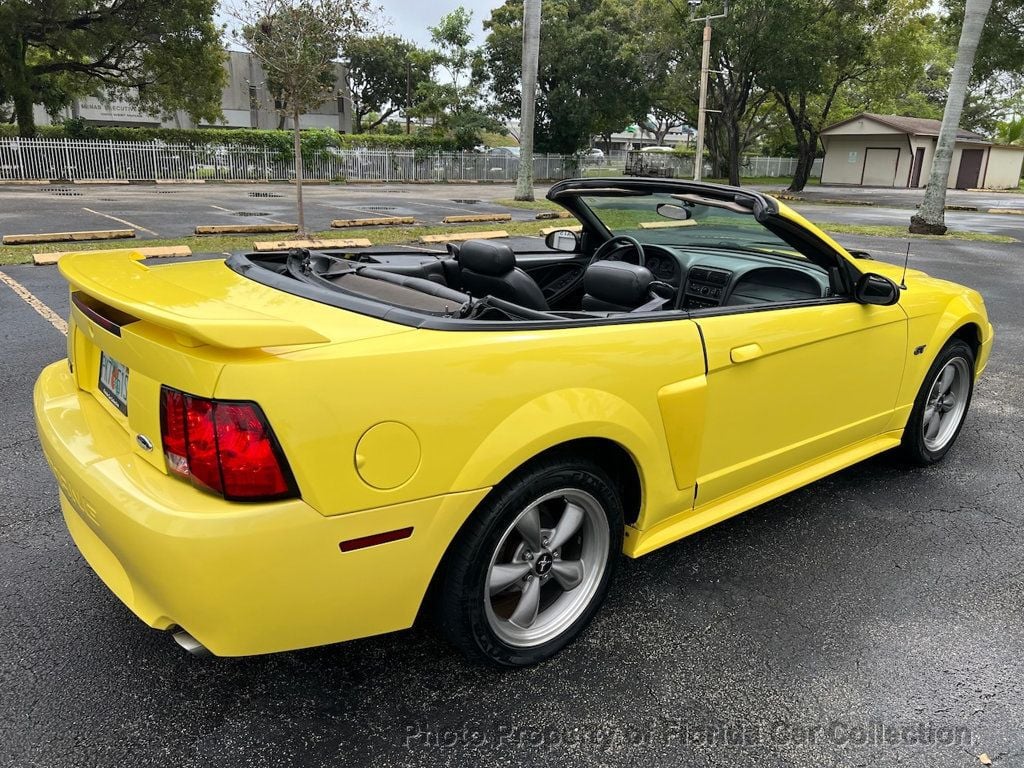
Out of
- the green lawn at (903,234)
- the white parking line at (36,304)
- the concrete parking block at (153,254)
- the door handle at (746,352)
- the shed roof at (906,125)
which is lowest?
the white parking line at (36,304)

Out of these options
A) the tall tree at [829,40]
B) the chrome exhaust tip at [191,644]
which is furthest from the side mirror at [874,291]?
the tall tree at [829,40]

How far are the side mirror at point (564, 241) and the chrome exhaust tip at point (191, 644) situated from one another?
2894 mm

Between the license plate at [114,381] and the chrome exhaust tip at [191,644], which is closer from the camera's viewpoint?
the chrome exhaust tip at [191,644]

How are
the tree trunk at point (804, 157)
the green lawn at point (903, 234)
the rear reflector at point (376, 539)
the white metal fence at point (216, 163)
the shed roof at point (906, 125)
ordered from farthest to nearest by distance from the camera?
the shed roof at point (906, 125) < the tree trunk at point (804, 157) < the white metal fence at point (216, 163) < the green lawn at point (903, 234) < the rear reflector at point (376, 539)

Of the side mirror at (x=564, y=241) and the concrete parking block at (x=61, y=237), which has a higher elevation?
the side mirror at (x=564, y=241)

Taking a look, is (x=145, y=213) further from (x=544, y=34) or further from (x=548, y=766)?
(x=544, y=34)

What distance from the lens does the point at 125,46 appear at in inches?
1025

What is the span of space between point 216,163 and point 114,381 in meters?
27.3

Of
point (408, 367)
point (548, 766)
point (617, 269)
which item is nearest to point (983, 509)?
point (617, 269)

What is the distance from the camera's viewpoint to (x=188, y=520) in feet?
5.97

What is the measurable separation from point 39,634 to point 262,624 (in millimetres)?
1150

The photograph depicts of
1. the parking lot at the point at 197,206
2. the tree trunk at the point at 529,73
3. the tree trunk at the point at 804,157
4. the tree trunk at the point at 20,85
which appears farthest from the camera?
the tree trunk at the point at 804,157

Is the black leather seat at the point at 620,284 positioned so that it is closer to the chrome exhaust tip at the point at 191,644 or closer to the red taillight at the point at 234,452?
the red taillight at the point at 234,452

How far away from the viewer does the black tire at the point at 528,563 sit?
2180mm
